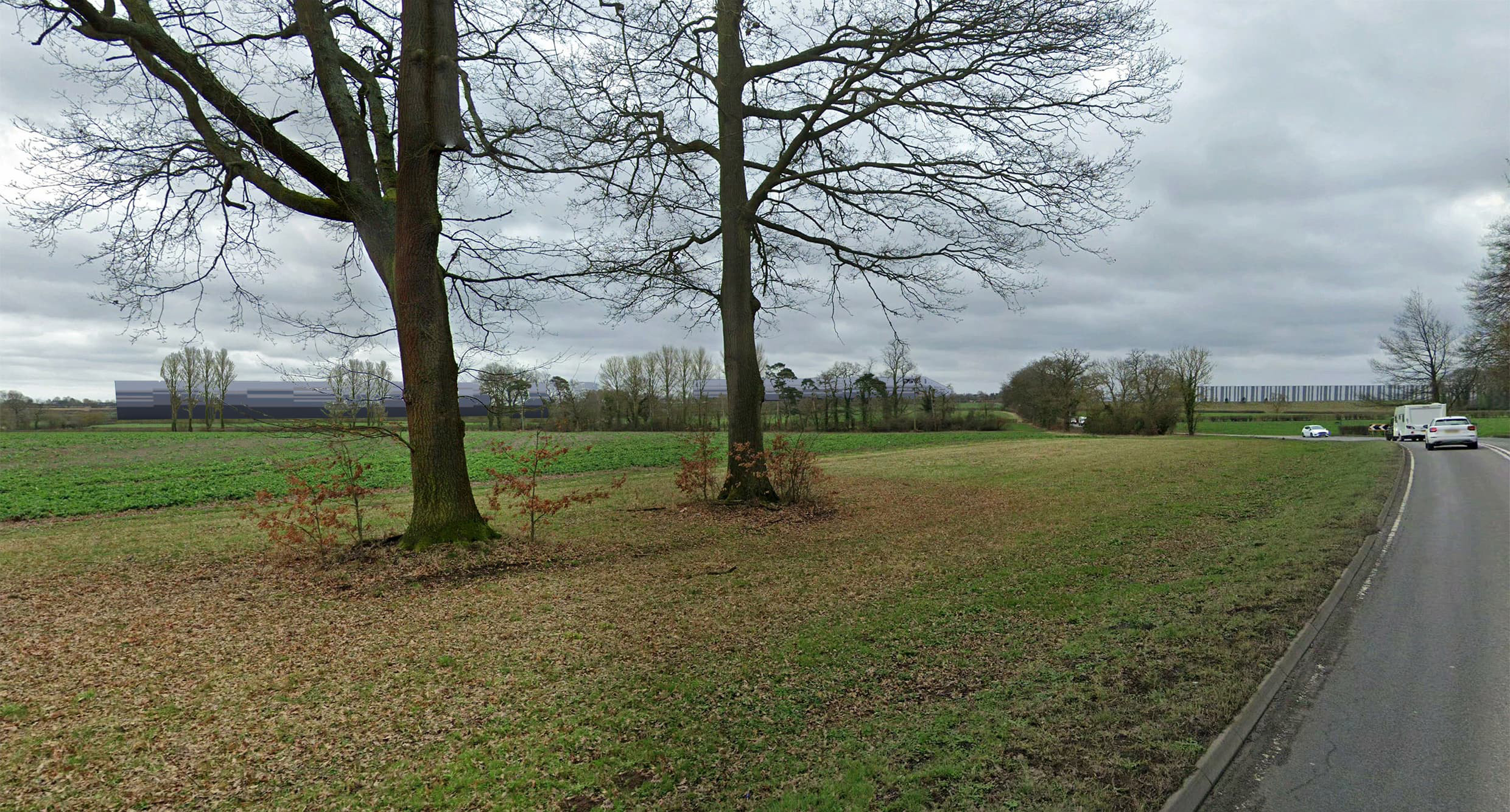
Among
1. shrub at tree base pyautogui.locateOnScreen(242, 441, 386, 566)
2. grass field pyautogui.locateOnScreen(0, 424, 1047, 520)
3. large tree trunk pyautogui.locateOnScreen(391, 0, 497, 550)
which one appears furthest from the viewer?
grass field pyautogui.locateOnScreen(0, 424, 1047, 520)

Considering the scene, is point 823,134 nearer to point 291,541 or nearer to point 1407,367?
point 291,541

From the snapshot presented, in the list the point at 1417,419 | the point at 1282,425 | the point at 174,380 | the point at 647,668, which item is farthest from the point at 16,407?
the point at 1282,425

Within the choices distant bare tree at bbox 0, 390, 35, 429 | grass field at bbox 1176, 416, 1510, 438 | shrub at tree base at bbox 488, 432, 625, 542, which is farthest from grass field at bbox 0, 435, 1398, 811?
grass field at bbox 1176, 416, 1510, 438

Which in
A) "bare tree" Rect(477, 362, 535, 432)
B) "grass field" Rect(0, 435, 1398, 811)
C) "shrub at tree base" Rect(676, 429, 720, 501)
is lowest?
"grass field" Rect(0, 435, 1398, 811)

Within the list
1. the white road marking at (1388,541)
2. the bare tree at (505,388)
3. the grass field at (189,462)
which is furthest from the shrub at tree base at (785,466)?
the white road marking at (1388,541)

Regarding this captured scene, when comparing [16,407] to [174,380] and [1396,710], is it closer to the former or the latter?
[174,380]

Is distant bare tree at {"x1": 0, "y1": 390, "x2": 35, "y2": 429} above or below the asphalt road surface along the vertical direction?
above

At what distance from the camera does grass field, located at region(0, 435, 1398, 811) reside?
133 inches

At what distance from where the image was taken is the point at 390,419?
876 cm

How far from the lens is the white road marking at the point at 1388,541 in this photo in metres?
7.25

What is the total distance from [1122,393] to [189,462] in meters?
60.7

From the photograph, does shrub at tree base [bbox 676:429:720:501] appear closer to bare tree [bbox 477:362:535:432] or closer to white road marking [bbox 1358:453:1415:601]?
bare tree [bbox 477:362:535:432]

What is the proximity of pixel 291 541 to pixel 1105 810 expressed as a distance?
8.48 metres

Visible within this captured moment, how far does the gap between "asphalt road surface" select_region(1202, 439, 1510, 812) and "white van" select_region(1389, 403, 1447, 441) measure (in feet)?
127
